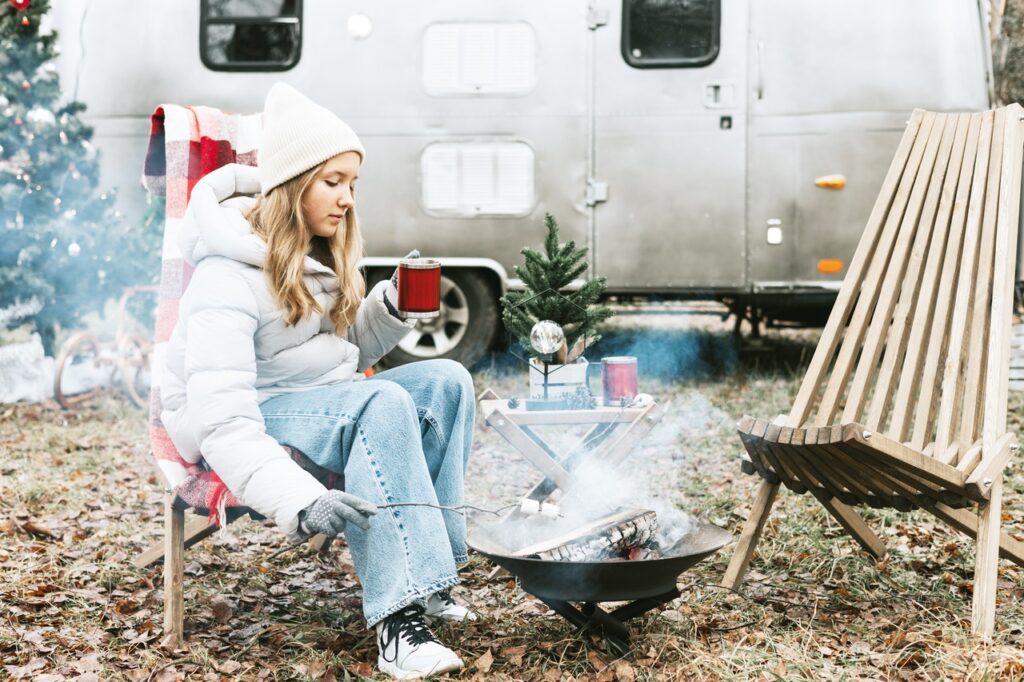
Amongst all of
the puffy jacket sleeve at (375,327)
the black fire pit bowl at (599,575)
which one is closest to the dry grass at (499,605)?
Result: the black fire pit bowl at (599,575)

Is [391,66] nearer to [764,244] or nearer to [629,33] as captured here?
[629,33]

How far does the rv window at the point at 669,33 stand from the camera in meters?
6.11

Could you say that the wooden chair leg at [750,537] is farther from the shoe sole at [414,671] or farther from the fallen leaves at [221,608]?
the fallen leaves at [221,608]

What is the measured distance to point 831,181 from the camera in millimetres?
6109

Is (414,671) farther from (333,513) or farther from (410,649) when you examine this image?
(333,513)

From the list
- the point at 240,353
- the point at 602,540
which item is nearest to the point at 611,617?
the point at 602,540

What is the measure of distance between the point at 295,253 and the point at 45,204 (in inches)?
148

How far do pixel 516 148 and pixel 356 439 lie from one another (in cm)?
385

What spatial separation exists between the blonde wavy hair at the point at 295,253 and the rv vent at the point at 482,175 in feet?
11.1

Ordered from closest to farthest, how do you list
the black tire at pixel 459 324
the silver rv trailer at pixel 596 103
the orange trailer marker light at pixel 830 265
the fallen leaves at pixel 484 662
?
the fallen leaves at pixel 484 662 < the silver rv trailer at pixel 596 103 < the orange trailer marker light at pixel 830 265 < the black tire at pixel 459 324

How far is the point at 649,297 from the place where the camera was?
259 inches

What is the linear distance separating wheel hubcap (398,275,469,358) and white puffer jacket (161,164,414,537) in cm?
340

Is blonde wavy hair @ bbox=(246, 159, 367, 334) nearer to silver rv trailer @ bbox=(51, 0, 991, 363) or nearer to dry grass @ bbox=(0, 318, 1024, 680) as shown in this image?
dry grass @ bbox=(0, 318, 1024, 680)

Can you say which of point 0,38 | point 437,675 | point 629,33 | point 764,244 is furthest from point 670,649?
point 0,38
